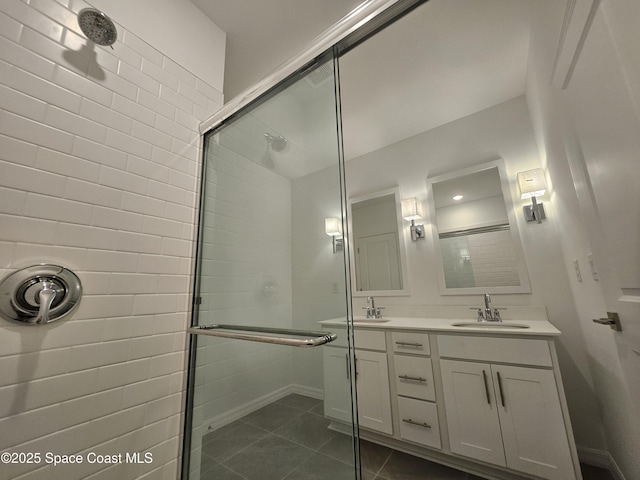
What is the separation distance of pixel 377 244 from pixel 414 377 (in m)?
1.28

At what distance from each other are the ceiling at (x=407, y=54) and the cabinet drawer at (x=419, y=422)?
1631mm

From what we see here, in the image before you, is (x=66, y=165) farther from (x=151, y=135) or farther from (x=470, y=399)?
(x=470, y=399)

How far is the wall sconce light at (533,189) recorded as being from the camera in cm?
177

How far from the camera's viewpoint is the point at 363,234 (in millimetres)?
2611

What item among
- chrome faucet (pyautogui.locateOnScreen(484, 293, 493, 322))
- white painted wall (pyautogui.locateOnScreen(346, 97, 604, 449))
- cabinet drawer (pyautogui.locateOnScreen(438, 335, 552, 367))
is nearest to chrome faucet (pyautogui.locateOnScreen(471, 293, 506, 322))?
chrome faucet (pyautogui.locateOnScreen(484, 293, 493, 322))

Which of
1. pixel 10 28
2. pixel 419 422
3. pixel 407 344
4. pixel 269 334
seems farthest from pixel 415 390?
pixel 10 28

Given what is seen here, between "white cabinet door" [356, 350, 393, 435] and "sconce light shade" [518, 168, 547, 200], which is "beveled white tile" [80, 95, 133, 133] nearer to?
"white cabinet door" [356, 350, 393, 435]

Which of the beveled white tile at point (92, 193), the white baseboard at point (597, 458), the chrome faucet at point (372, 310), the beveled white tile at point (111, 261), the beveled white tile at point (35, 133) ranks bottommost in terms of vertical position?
the white baseboard at point (597, 458)

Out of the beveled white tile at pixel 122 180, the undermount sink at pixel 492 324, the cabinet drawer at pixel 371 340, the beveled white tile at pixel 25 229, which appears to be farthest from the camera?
the cabinet drawer at pixel 371 340

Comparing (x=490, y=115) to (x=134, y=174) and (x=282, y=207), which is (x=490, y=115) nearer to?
(x=282, y=207)

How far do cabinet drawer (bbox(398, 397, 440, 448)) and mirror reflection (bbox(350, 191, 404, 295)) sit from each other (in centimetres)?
97

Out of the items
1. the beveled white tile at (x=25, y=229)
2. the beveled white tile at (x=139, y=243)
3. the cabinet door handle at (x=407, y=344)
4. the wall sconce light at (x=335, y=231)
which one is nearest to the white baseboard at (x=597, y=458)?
the cabinet door handle at (x=407, y=344)

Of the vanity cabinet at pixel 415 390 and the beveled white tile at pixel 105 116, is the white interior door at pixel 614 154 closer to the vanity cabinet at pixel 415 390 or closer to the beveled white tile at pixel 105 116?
Answer: the vanity cabinet at pixel 415 390

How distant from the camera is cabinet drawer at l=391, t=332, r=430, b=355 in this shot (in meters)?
1.59
